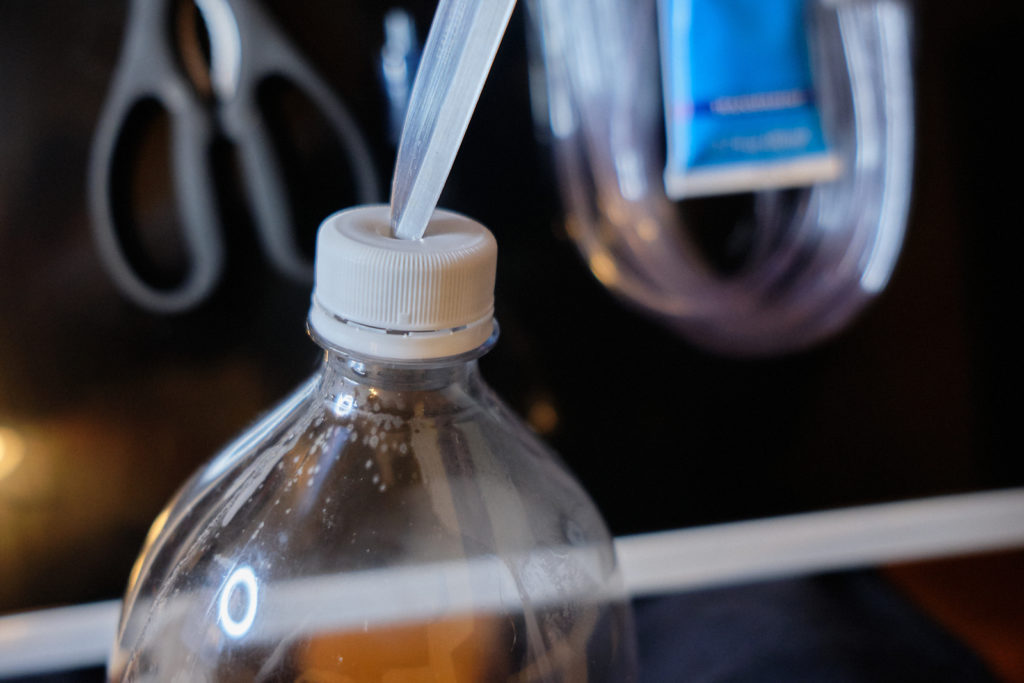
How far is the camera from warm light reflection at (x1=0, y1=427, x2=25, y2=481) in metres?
0.57

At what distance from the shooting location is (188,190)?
0.53 meters

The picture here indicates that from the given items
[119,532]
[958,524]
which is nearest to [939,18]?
[958,524]

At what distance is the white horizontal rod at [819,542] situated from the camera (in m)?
0.71

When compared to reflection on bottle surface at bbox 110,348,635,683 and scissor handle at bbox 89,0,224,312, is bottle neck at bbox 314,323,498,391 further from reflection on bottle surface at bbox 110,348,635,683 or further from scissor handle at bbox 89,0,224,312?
scissor handle at bbox 89,0,224,312

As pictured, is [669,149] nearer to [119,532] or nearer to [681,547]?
[681,547]

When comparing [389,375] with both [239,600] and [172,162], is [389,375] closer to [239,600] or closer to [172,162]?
[239,600]

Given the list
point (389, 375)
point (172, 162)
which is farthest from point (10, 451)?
point (389, 375)

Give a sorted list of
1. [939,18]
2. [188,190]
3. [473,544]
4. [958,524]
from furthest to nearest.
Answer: [958,524], [939,18], [188,190], [473,544]

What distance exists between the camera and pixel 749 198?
646 millimetres

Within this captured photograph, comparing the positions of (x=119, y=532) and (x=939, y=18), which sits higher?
(x=939, y=18)

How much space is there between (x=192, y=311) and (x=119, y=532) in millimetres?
174

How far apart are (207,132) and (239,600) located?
0.28 meters

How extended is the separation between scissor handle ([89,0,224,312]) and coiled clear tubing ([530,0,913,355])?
0.23 metres

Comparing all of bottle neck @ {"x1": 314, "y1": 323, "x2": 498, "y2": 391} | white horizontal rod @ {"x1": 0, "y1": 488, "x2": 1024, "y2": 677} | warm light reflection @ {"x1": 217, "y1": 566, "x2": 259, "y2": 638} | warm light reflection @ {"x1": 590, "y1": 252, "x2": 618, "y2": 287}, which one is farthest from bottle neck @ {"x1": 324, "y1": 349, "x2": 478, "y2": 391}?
white horizontal rod @ {"x1": 0, "y1": 488, "x2": 1024, "y2": 677}
